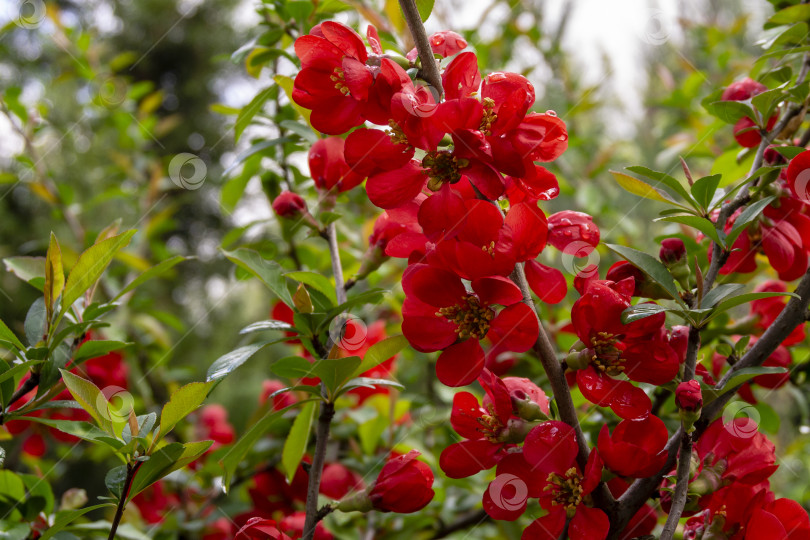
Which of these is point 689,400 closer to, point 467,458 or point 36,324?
point 467,458

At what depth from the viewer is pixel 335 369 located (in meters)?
0.56

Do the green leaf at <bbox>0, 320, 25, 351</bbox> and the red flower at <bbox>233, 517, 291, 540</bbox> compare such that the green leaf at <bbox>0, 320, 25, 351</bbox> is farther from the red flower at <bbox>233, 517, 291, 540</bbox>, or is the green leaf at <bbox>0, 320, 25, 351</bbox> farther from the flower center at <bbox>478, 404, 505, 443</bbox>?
the flower center at <bbox>478, 404, 505, 443</bbox>

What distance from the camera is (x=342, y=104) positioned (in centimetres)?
54

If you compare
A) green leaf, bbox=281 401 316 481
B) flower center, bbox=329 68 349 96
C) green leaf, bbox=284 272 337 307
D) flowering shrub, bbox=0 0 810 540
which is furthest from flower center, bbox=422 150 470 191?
green leaf, bbox=281 401 316 481

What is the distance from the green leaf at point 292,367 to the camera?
59 centimetres

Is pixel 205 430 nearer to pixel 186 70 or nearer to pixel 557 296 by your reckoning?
pixel 557 296

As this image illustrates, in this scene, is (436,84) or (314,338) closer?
(436,84)

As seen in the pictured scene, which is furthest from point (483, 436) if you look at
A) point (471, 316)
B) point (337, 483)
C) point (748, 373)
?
point (337, 483)

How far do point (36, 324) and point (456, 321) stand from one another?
46 centimetres

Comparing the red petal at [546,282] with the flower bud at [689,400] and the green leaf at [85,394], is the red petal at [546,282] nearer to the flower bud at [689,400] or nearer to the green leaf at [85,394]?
the flower bud at [689,400]

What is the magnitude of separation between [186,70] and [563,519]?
A: 26.1 ft

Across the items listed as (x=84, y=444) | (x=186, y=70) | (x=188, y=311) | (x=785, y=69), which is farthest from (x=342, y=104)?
(x=186, y=70)

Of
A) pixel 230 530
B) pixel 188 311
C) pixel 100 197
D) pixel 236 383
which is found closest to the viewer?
pixel 230 530

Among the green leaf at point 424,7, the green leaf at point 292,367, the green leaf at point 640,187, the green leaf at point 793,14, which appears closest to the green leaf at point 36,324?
the green leaf at point 292,367
